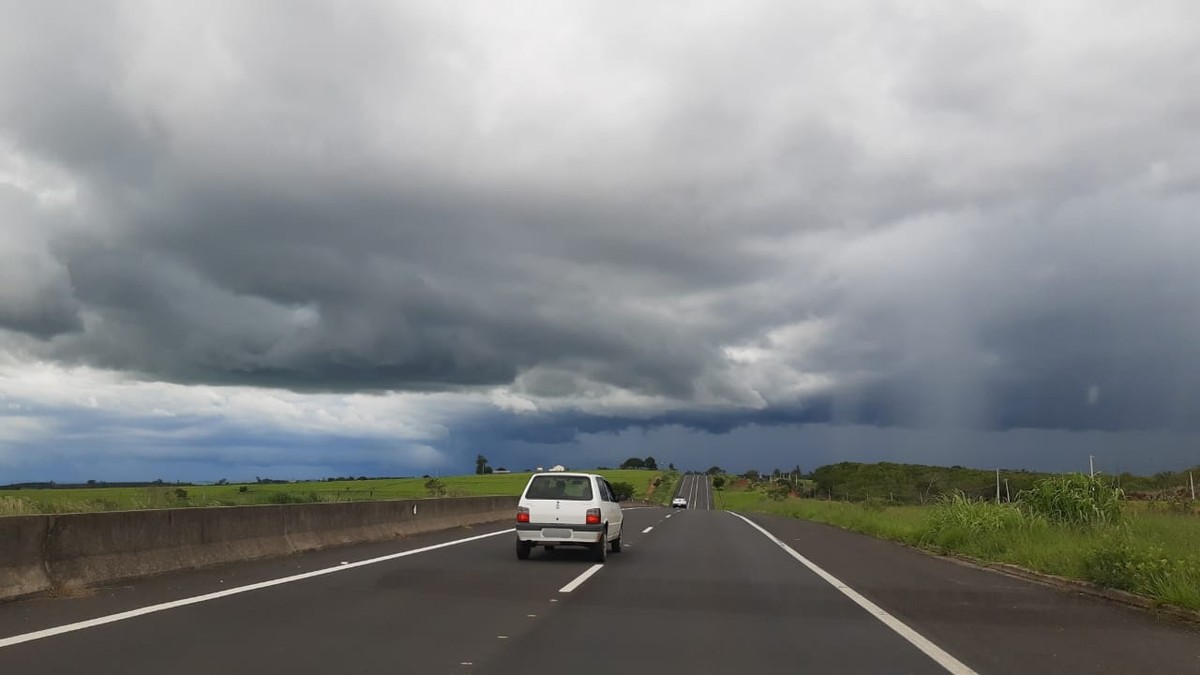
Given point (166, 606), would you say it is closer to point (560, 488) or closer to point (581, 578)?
point (581, 578)

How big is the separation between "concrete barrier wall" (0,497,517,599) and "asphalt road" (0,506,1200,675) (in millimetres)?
457

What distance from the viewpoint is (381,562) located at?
16.8 metres

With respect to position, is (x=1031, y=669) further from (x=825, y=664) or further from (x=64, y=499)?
(x=64, y=499)

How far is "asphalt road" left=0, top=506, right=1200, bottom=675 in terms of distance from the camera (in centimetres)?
814

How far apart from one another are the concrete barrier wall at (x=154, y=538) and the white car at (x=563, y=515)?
14.2ft

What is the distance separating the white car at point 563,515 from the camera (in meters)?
17.9

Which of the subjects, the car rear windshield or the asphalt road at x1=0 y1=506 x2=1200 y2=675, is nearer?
the asphalt road at x1=0 y1=506 x2=1200 y2=675

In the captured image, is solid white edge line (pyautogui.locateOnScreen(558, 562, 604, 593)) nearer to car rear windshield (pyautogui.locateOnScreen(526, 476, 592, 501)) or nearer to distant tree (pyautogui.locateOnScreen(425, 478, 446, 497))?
car rear windshield (pyautogui.locateOnScreen(526, 476, 592, 501))

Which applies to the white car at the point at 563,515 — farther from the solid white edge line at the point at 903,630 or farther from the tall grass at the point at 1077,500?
the tall grass at the point at 1077,500

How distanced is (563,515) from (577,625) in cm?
764

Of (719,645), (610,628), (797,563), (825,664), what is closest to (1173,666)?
(825,664)

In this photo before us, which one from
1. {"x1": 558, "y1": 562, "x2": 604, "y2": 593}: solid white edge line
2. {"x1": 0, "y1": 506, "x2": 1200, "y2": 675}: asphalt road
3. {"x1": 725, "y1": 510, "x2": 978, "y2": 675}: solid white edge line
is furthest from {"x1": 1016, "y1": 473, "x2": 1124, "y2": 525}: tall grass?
{"x1": 558, "y1": 562, "x2": 604, "y2": 593}: solid white edge line

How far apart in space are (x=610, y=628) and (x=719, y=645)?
4.42 ft

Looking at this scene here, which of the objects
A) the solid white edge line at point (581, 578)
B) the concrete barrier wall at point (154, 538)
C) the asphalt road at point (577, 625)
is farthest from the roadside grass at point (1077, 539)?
the concrete barrier wall at point (154, 538)
